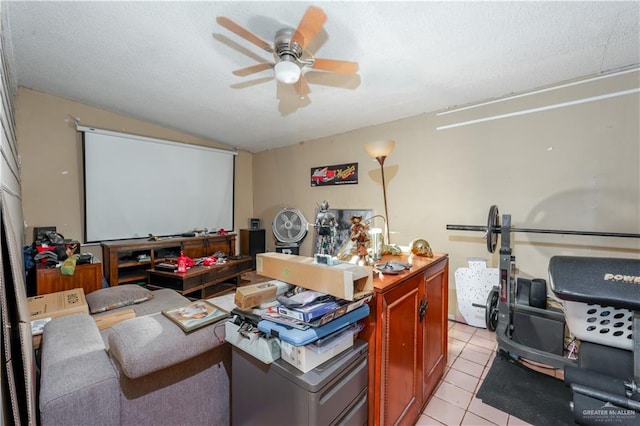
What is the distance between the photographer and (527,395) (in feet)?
5.73

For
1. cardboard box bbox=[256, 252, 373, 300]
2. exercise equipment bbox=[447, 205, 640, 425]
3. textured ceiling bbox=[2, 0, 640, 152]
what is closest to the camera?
cardboard box bbox=[256, 252, 373, 300]

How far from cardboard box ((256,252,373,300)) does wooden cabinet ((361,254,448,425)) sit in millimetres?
86

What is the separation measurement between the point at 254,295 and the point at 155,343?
15.9 inches

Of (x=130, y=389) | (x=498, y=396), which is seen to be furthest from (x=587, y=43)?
(x=130, y=389)

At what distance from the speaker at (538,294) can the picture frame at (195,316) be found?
243 cm

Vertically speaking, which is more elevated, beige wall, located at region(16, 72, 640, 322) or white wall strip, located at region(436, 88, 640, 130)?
white wall strip, located at region(436, 88, 640, 130)

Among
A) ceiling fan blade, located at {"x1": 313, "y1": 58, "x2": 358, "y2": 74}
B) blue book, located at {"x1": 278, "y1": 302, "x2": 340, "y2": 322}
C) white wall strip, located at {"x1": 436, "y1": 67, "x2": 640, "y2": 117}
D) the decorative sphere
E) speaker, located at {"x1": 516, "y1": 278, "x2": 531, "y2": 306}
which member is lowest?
speaker, located at {"x1": 516, "y1": 278, "x2": 531, "y2": 306}

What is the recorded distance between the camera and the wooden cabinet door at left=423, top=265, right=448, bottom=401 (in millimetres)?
1572

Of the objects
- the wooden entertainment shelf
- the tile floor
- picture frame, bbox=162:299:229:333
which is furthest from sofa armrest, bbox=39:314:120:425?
the wooden entertainment shelf

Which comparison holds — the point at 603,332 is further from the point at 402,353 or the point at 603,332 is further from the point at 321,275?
the point at 321,275

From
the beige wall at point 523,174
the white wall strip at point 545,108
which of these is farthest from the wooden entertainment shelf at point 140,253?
the white wall strip at point 545,108

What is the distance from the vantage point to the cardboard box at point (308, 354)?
2.92 ft

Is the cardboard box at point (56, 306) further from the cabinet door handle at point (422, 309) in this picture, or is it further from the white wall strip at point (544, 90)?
the white wall strip at point (544, 90)

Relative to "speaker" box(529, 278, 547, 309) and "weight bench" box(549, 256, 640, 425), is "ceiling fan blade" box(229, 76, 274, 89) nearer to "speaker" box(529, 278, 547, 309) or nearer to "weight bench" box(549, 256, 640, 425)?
"weight bench" box(549, 256, 640, 425)
